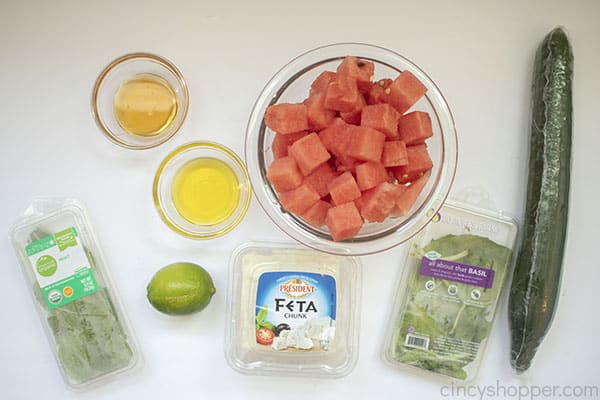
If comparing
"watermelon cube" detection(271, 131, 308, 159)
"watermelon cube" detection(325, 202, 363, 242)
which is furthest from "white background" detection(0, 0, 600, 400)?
"watermelon cube" detection(325, 202, 363, 242)

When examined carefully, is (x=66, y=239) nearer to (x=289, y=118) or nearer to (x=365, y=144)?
(x=289, y=118)

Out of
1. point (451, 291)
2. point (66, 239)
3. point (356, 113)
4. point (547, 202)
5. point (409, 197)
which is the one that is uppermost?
point (356, 113)

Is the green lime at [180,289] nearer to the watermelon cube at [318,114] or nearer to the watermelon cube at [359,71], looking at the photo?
the watermelon cube at [318,114]

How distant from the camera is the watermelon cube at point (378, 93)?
4.15 ft

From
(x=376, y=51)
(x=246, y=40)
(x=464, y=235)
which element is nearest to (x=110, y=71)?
(x=246, y=40)

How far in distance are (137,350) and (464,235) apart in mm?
886

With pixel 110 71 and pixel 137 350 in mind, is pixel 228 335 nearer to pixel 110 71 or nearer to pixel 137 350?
pixel 137 350

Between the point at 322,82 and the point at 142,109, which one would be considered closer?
the point at 322,82

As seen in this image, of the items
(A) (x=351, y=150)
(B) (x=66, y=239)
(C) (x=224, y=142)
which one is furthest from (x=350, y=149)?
(B) (x=66, y=239)

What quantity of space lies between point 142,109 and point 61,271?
46 centimetres

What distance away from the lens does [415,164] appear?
1259mm

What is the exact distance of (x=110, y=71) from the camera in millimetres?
1457

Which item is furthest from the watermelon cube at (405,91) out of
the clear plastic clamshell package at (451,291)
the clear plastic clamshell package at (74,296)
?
the clear plastic clamshell package at (74,296)

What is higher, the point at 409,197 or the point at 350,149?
the point at 350,149
